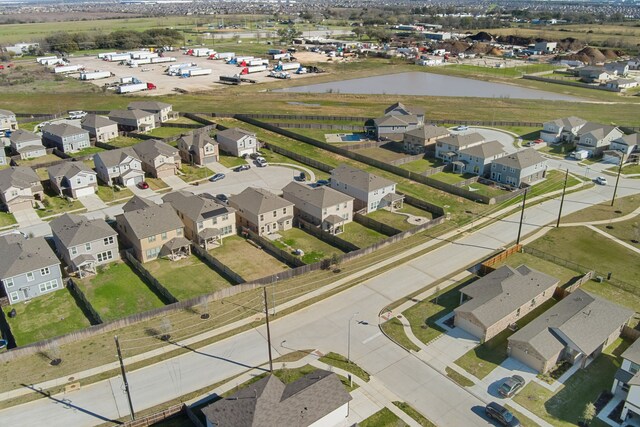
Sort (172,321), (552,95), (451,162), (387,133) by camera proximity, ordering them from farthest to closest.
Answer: (552,95), (387,133), (451,162), (172,321)

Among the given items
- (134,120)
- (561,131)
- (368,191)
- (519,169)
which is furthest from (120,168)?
(561,131)

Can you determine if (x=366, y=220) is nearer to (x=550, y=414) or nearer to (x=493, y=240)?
(x=493, y=240)

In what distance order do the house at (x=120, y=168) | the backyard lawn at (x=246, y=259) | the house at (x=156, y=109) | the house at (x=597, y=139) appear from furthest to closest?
the house at (x=156, y=109) → the house at (x=597, y=139) → the house at (x=120, y=168) → the backyard lawn at (x=246, y=259)

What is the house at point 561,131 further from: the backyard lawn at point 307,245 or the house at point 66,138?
the house at point 66,138

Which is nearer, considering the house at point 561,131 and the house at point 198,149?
the house at point 198,149

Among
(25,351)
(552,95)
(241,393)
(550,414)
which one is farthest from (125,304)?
(552,95)

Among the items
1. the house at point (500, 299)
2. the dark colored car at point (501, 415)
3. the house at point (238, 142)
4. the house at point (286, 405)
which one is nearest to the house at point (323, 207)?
the house at point (500, 299)
